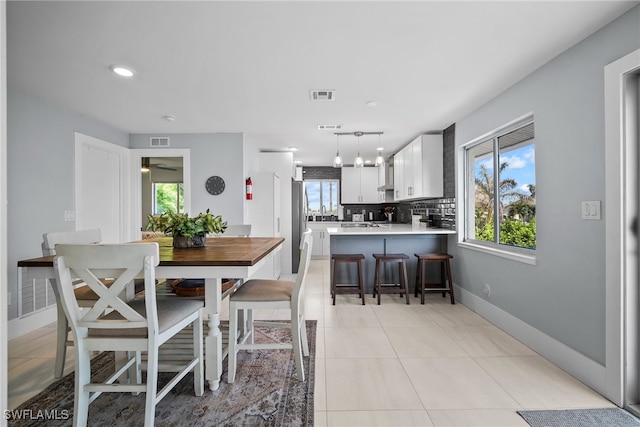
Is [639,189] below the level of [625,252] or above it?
above

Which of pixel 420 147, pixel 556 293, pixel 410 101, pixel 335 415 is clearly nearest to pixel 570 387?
pixel 556 293

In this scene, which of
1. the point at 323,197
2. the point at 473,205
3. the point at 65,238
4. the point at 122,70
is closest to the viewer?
the point at 65,238

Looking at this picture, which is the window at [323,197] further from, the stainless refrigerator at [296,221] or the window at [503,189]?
the window at [503,189]

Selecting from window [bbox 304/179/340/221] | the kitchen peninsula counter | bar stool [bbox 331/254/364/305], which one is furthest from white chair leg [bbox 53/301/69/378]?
window [bbox 304/179/340/221]

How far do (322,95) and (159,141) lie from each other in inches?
113

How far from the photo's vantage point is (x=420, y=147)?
4602 mm

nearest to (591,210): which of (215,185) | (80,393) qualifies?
(80,393)

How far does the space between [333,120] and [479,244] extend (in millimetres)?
2224

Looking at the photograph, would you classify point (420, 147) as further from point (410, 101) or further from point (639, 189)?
point (639, 189)

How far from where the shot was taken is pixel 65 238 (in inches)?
88.0

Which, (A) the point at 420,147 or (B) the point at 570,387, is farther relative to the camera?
(A) the point at 420,147

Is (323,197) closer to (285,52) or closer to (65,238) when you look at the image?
(285,52)

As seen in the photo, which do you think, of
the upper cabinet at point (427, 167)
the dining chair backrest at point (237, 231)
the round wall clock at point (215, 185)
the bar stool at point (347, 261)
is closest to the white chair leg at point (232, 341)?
the dining chair backrest at point (237, 231)

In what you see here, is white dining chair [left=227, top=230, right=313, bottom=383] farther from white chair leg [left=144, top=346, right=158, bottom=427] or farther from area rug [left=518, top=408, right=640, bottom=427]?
area rug [left=518, top=408, right=640, bottom=427]
